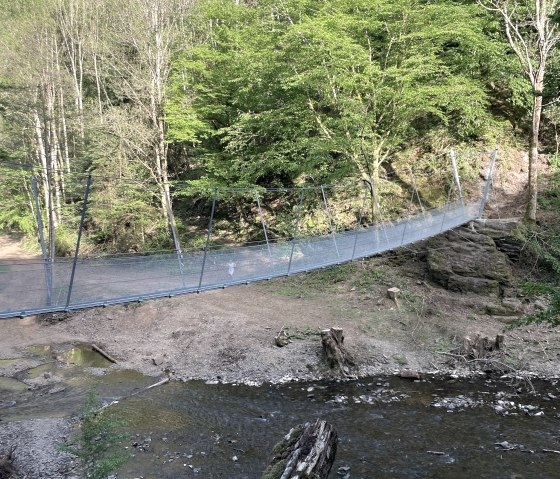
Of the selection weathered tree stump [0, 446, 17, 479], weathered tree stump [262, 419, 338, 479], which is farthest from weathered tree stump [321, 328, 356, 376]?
weathered tree stump [0, 446, 17, 479]

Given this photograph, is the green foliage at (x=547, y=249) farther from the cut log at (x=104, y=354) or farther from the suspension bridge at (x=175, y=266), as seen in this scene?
the cut log at (x=104, y=354)

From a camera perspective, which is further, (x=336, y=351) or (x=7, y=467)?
(x=336, y=351)

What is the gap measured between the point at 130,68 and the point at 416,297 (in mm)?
7128

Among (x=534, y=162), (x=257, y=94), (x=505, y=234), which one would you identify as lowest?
(x=505, y=234)

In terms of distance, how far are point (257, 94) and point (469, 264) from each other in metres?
5.37

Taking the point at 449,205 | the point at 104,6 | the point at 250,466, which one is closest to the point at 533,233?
the point at 449,205

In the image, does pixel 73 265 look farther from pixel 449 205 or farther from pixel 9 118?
pixel 9 118

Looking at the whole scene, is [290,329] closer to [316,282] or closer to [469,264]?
[316,282]

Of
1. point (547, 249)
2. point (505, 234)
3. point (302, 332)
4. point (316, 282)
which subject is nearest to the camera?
point (302, 332)

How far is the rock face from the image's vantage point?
22.9ft

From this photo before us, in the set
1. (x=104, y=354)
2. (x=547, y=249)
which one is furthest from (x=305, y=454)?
(x=547, y=249)

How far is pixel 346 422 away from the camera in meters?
4.45

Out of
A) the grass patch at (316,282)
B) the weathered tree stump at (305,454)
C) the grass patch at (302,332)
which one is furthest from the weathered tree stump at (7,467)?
the grass patch at (316,282)

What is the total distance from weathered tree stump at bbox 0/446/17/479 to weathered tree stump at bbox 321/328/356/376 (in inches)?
136
